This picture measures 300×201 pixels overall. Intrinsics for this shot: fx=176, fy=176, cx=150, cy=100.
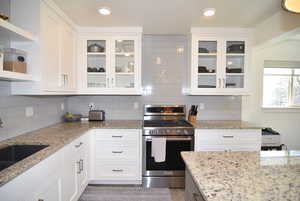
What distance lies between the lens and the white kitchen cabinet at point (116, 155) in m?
2.49

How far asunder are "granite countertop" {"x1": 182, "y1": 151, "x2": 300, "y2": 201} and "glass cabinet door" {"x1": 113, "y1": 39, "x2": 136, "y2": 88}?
1.77m

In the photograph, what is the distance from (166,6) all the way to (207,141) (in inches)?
73.6

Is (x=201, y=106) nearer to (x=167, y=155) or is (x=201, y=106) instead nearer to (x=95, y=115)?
(x=167, y=155)

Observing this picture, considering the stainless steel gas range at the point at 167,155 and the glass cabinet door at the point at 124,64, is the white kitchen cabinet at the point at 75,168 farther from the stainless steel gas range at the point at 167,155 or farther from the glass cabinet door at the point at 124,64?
the glass cabinet door at the point at 124,64

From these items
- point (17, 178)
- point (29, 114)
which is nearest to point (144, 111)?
point (29, 114)

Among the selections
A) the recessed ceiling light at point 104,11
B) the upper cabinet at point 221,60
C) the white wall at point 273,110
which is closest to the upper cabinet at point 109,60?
the recessed ceiling light at point 104,11

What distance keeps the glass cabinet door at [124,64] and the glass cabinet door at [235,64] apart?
59.0 inches

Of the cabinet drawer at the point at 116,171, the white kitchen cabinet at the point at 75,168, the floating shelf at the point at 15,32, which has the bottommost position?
the cabinet drawer at the point at 116,171

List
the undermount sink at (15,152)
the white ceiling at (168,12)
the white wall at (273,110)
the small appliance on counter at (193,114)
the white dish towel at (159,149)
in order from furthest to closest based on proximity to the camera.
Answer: the white wall at (273,110) → the small appliance on counter at (193,114) → the white dish towel at (159,149) → the white ceiling at (168,12) → the undermount sink at (15,152)

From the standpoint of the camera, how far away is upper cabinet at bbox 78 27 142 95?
274 centimetres

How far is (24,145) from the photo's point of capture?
160cm

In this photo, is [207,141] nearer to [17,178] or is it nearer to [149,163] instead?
[149,163]

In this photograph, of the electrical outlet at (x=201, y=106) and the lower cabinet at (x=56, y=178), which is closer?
the lower cabinet at (x=56, y=178)

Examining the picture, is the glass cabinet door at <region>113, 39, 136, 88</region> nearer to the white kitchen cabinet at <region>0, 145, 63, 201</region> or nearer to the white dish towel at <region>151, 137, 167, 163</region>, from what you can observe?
the white dish towel at <region>151, 137, 167, 163</region>
